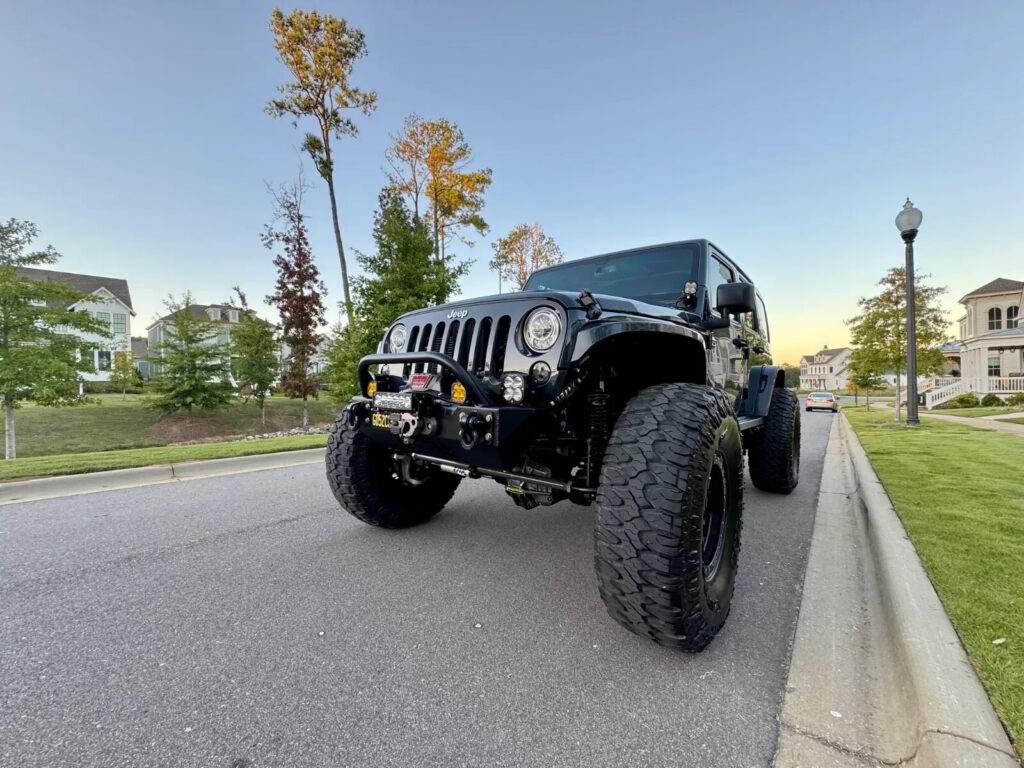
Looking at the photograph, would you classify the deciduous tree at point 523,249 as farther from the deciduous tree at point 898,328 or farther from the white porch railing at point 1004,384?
the white porch railing at point 1004,384

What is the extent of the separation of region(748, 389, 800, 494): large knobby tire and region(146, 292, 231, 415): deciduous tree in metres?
18.6

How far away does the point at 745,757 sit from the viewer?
131cm

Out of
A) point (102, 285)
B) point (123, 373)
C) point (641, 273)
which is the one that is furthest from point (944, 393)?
point (102, 285)

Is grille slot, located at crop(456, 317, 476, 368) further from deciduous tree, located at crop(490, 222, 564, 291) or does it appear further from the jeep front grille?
deciduous tree, located at crop(490, 222, 564, 291)

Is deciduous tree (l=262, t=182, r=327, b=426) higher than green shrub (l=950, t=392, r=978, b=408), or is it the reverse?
deciduous tree (l=262, t=182, r=327, b=426)

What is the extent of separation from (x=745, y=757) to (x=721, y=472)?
111 centimetres

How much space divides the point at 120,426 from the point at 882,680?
850 inches

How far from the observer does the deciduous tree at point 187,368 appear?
16859 mm

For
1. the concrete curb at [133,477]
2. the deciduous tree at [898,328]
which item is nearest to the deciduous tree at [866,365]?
the deciduous tree at [898,328]

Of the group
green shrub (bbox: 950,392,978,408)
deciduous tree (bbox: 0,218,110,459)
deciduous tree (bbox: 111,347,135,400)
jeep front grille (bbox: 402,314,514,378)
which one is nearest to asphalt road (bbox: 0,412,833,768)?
jeep front grille (bbox: 402,314,514,378)

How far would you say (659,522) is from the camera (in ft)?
5.36

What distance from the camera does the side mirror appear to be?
2652mm

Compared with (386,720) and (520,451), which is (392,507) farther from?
(386,720)

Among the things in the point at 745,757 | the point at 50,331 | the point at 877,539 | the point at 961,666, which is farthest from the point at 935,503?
the point at 50,331
